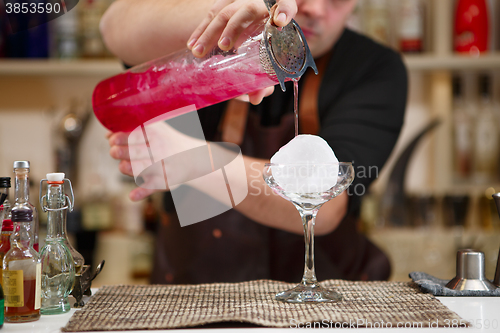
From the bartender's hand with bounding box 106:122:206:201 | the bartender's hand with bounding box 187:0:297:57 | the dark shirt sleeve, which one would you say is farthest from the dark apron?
the bartender's hand with bounding box 187:0:297:57

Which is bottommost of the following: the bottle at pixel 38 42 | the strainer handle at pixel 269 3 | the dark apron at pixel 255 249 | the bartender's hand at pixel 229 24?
the dark apron at pixel 255 249

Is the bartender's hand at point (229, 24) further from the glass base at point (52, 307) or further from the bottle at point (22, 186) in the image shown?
the glass base at point (52, 307)

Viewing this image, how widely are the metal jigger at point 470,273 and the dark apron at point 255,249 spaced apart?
0.54 meters

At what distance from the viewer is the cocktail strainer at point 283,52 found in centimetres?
75

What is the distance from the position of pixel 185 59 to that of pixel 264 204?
410mm

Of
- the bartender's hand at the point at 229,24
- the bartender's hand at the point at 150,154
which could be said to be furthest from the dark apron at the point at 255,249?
the bartender's hand at the point at 229,24

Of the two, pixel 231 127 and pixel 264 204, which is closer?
pixel 264 204

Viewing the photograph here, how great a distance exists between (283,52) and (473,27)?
1490mm

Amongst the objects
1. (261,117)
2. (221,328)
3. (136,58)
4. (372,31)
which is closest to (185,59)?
(136,58)

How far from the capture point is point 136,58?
1.19 meters

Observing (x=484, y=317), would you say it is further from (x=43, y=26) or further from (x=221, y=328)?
(x=43, y=26)

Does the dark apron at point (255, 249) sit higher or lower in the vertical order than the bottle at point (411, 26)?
lower

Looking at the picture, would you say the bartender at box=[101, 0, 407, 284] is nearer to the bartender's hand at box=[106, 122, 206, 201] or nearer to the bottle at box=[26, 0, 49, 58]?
the bartender's hand at box=[106, 122, 206, 201]

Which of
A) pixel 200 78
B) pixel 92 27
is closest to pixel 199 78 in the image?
pixel 200 78
